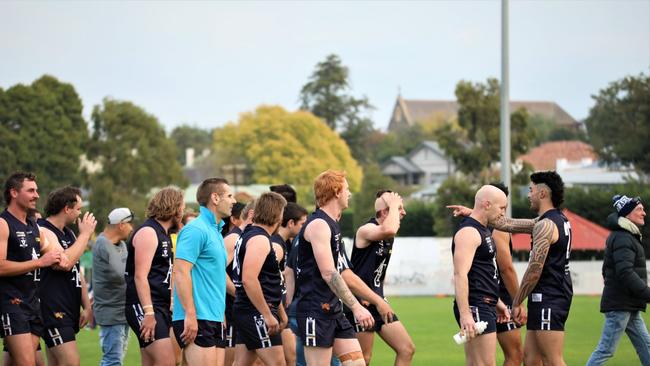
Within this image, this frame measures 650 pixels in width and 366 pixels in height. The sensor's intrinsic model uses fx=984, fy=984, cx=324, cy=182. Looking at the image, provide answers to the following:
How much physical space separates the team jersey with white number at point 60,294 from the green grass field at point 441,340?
5382 mm

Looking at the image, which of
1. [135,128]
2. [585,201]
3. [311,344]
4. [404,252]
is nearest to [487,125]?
[585,201]

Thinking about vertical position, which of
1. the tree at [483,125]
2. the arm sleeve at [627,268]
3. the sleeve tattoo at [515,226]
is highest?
the tree at [483,125]

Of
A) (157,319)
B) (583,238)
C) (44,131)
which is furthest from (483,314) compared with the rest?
(44,131)

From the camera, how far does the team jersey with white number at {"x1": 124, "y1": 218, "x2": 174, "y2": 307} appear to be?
A: 10.0 meters

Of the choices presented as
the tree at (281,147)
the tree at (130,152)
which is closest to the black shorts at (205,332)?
the tree at (130,152)

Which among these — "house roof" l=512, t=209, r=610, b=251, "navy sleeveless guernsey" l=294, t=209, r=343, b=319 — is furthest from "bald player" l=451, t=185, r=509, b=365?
"house roof" l=512, t=209, r=610, b=251

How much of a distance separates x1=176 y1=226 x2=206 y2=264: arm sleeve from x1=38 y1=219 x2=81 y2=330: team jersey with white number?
208 centimetres

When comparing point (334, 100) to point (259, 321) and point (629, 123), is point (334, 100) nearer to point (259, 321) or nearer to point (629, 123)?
point (629, 123)

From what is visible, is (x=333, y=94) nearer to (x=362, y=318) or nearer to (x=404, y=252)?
(x=404, y=252)

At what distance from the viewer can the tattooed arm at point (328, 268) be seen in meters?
8.70

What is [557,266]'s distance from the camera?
10.3 meters

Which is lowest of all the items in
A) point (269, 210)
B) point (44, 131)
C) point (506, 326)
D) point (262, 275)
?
point (506, 326)

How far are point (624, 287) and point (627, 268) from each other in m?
0.24

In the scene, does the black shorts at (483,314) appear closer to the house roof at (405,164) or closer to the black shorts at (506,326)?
the black shorts at (506,326)
